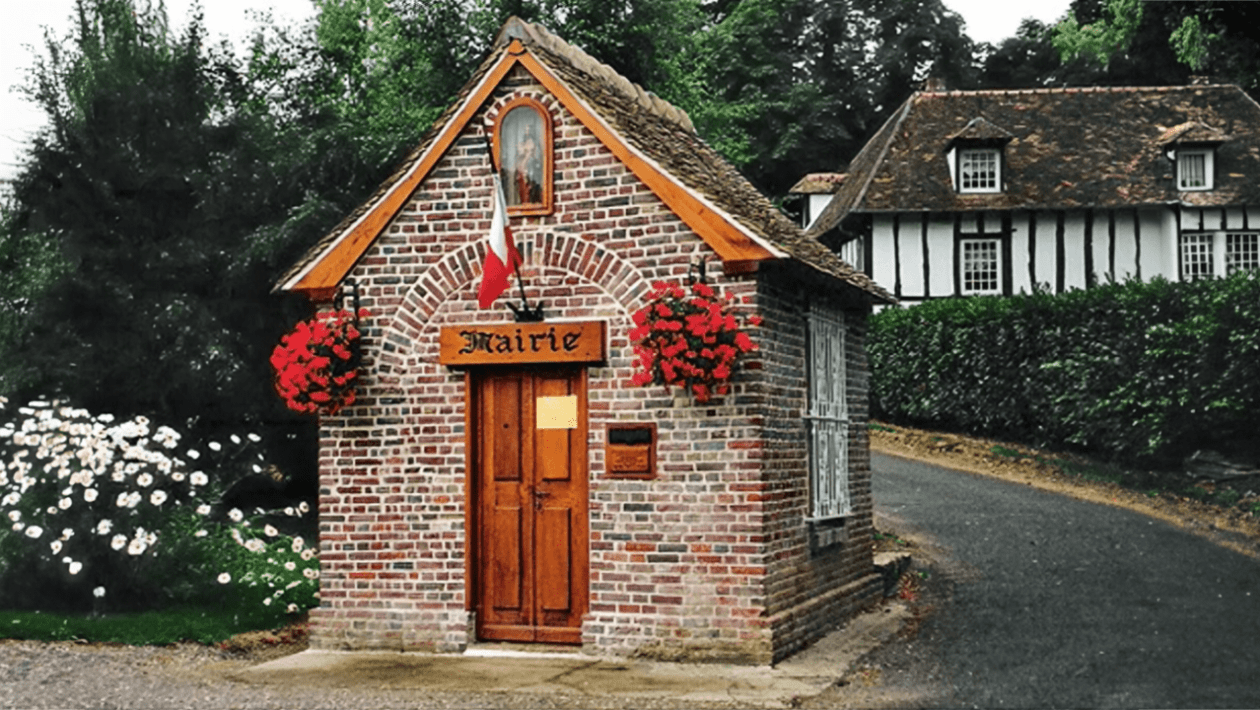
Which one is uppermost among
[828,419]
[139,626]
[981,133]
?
[981,133]

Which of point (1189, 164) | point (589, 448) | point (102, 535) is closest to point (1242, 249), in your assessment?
point (1189, 164)

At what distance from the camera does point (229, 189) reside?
699 inches

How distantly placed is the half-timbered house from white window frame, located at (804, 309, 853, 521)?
17.0m

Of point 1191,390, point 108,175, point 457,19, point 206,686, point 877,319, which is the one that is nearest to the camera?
point 206,686

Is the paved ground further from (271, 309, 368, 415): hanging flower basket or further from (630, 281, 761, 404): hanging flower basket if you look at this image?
(271, 309, 368, 415): hanging flower basket

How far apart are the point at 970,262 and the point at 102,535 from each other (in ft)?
70.2

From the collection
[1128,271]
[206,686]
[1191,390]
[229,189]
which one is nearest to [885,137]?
[1128,271]

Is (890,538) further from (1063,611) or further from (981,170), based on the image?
(981,170)

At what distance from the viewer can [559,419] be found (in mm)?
10680

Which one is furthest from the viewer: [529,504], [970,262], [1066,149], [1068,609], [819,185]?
[819,185]

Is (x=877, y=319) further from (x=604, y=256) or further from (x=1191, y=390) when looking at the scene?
(x=604, y=256)

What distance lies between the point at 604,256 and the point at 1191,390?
1240 cm

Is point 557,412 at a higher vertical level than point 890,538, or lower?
higher

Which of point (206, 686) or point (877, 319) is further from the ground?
point (877, 319)
